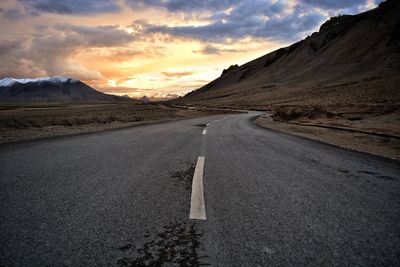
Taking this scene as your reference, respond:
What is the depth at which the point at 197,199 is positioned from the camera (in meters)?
3.53

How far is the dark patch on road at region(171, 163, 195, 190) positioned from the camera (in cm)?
428

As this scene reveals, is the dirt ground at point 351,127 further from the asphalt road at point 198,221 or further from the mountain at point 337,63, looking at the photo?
the mountain at point 337,63

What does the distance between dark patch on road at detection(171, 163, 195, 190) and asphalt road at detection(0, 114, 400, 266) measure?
0.06 ft

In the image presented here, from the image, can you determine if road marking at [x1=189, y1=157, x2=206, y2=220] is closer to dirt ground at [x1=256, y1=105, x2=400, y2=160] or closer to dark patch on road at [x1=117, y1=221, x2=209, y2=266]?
dark patch on road at [x1=117, y1=221, x2=209, y2=266]

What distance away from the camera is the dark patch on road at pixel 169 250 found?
2.15 m

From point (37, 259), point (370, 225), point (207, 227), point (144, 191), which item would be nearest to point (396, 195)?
point (370, 225)

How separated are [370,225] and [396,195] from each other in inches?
56.8

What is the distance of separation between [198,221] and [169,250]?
61cm

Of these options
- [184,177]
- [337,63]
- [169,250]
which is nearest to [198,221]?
[169,250]

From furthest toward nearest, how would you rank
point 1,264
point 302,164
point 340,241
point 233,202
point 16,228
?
point 302,164 < point 233,202 < point 16,228 < point 340,241 < point 1,264

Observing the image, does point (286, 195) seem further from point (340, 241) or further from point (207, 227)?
point (207, 227)

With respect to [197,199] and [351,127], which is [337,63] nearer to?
[351,127]

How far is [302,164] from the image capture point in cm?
591

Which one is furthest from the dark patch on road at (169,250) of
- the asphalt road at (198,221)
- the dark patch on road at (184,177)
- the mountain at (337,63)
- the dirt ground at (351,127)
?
the mountain at (337,63)
